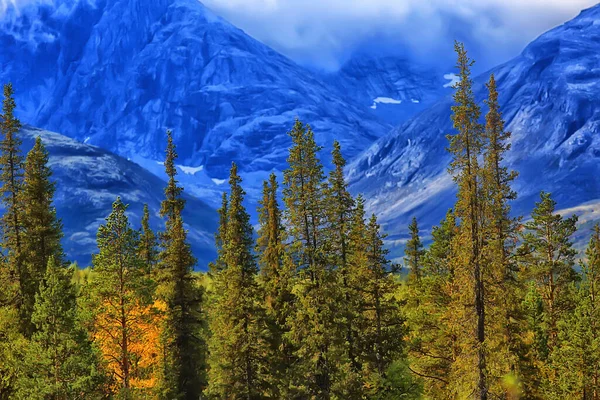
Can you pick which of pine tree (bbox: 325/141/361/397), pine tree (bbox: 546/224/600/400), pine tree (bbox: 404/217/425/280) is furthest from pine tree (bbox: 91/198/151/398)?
pine tree (bbox: 404/217/425/280)

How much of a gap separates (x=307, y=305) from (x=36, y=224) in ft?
56.4

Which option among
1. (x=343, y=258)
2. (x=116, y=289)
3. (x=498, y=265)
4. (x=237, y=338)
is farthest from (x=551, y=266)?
(x=116, y=289)

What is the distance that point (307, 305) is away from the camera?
117ft

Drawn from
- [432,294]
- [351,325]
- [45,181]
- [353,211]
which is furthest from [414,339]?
[45,181]

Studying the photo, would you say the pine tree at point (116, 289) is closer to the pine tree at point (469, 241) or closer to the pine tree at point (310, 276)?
the pine tree at point (310, 276)

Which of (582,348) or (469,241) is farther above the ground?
(469,241)

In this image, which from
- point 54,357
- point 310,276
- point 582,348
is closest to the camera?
point 54,357

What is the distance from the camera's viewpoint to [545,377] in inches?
1905

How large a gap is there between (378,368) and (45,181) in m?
23.2

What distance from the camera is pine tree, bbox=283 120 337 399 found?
35562mm

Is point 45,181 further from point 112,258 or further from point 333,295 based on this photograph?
point 333,295

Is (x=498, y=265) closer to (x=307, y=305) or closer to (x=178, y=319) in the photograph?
(x=307, y=305)

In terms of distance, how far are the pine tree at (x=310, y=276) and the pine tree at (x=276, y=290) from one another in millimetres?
885

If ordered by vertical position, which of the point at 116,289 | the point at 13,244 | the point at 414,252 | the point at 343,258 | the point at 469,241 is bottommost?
the point at 116,289
